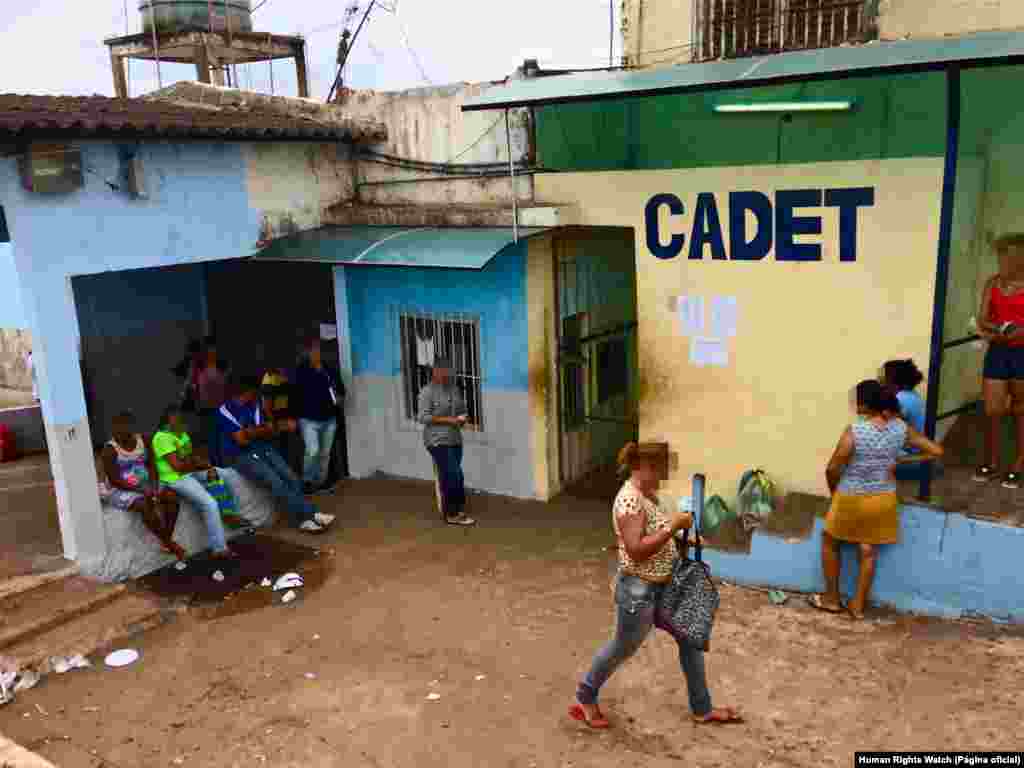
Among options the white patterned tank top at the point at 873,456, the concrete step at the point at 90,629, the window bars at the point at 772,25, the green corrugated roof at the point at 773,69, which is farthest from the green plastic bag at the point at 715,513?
the concrete step at the point at 90,629

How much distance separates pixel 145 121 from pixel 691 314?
15.3 ft

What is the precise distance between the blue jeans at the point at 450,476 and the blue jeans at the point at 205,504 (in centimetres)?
197

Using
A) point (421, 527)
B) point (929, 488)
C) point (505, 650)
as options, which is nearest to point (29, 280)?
point (421, 527)

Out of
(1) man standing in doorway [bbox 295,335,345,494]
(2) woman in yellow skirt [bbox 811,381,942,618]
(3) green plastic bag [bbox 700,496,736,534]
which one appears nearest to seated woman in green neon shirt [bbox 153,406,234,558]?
(1) man standing in doorway [bbox 295,335,345,494]

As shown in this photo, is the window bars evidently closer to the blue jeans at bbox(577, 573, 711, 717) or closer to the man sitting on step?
the man sitting on step

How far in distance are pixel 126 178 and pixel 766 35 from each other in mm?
5705

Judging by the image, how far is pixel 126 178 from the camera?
752 cm

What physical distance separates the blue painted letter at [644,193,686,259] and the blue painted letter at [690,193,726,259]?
0.14m

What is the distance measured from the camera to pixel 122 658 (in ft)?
21.0

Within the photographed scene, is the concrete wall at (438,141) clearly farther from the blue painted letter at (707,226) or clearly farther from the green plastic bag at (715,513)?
the green plastic bag at (715,513)

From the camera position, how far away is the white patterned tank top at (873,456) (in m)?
5.74

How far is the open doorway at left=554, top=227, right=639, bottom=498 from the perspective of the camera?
9055 mm

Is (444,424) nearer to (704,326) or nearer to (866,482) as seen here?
(704,326)

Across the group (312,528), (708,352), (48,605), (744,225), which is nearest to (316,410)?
(312,528)
